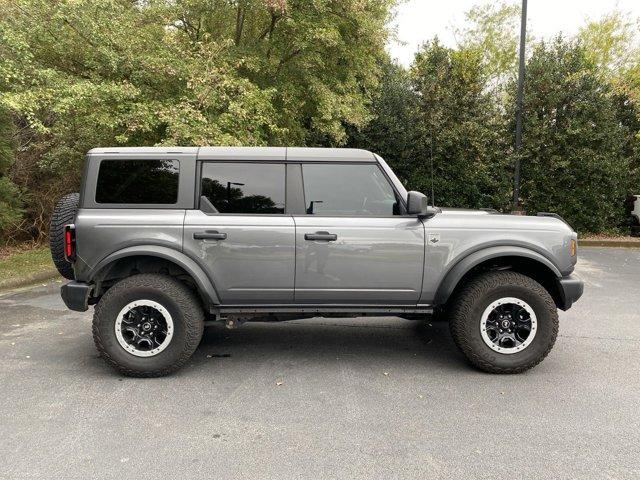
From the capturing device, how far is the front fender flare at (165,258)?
3.94 metres

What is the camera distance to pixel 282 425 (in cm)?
325

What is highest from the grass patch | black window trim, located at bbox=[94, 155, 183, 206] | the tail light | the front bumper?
black window trim, located at bbox=[94, 155, 183, 206]

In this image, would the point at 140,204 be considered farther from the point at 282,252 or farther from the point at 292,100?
the point at 292,100

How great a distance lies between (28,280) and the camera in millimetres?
7555

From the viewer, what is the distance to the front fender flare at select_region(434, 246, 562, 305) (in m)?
4.01

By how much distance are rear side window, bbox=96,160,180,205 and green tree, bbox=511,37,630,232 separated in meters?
11.0

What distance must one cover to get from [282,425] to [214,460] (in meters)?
0.56

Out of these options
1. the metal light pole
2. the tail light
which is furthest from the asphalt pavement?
the metal light pole

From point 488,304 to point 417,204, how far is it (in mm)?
1031

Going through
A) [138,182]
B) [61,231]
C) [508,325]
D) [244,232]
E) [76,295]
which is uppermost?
[138,182]

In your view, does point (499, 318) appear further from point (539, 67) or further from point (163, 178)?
point (539, 67)

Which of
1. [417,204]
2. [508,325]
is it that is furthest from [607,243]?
[417,204]

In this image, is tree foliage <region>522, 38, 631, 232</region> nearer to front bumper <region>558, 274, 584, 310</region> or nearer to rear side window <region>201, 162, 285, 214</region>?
front bumper <region>558, 274, 584, 310</region>

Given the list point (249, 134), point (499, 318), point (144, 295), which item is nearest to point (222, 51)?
point (249, 134)
